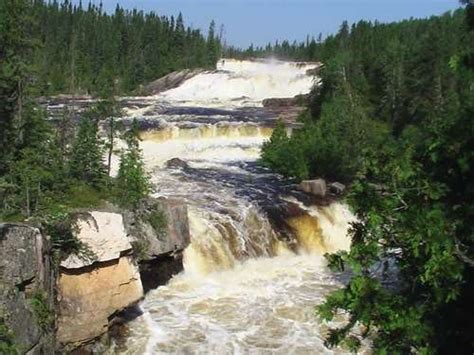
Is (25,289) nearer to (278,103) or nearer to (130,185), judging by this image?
(130,185)

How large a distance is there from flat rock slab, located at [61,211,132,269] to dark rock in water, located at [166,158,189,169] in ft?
52.3

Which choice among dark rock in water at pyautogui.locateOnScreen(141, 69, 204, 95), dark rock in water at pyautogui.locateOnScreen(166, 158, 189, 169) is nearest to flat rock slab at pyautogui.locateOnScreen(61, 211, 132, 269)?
dark rock in water at pyautogui.locateOnScreen(166, 158, 189, 169)

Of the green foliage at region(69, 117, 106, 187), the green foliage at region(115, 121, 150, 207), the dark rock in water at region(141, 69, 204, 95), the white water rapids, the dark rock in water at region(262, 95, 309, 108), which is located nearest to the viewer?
the white water rapids

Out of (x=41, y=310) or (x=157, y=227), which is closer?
(x=41, y=310)

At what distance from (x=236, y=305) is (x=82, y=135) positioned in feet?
26.4

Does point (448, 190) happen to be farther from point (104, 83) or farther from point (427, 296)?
point (104, 83)

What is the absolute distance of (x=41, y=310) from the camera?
13.7m

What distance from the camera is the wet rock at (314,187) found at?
95.3 ft

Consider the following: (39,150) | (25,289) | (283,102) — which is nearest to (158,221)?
(39,150)

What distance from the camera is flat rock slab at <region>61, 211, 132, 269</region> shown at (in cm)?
1577

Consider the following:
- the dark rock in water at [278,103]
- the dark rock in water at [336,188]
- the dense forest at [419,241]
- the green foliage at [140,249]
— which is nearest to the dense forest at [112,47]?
the dark rock in water at [278,103]

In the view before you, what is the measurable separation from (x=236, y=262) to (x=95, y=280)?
704cm

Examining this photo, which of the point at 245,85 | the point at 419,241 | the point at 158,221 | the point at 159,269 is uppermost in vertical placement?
the point at 419,241

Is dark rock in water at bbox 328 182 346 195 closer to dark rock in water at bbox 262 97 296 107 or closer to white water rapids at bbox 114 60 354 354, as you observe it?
white water rapids at bbox 114 60 354 354
